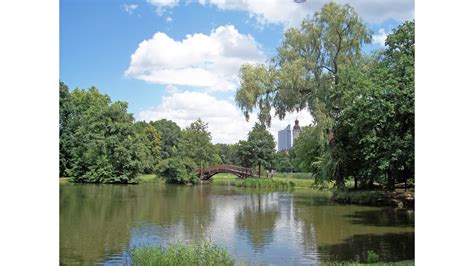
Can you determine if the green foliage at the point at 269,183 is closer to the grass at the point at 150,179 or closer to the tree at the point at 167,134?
the grass at the point at 150,179

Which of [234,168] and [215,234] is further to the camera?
[234,168]

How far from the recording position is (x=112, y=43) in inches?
311

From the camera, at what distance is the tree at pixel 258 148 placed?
21.8 meters

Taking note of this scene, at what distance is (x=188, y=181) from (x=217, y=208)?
9.98 m

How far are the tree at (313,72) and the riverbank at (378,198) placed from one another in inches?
16.6

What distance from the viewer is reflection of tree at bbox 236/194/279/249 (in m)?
6.19

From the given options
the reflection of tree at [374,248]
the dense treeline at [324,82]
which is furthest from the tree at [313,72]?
the reflection of tree at [374,248]

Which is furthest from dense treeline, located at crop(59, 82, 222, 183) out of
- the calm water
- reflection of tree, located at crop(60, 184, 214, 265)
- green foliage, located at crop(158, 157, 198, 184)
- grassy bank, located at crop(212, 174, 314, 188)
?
the calm water

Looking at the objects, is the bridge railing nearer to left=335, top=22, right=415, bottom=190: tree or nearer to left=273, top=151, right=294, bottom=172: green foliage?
left=273, top=151, right=294, bottom=172: green foliage

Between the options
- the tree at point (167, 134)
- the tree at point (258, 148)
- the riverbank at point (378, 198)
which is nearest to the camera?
the riverbank at point (378, 198)

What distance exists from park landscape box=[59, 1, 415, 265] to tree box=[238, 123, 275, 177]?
0.16 feet
